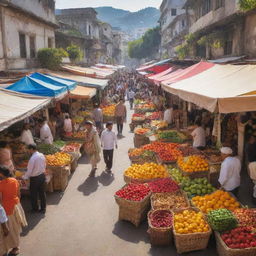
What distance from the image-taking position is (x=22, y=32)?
662 inches

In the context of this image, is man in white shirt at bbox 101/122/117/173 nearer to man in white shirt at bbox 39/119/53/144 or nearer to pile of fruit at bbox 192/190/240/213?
man in white shirt at bbox 39/119/53/144

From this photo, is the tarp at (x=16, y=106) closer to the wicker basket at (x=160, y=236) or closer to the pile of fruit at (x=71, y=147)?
the pile of fruit at (x=71, y=147)

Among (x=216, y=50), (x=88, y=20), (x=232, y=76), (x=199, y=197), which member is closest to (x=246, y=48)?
(x=216, y=50)

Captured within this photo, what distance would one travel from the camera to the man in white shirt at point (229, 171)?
21.2 ft

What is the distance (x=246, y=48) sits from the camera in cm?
1605

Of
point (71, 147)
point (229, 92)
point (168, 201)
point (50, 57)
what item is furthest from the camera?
point (50, 57)

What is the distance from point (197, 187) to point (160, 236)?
179 centimetres

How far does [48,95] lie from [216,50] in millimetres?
15214

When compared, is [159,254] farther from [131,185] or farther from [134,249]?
[131,185]

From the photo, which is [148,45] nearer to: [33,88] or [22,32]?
[22,32]

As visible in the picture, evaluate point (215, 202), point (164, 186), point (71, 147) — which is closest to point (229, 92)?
point (215, 202)

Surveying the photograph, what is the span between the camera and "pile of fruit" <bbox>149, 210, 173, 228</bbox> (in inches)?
226

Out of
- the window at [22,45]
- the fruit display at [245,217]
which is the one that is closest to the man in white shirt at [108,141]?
the fruit display at [245,217]

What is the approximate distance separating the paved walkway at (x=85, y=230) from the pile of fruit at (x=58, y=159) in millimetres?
841
